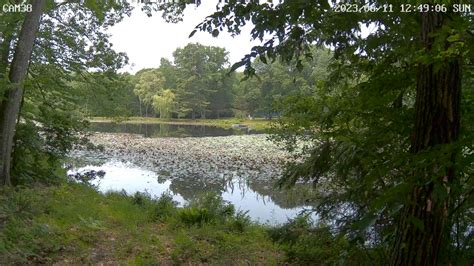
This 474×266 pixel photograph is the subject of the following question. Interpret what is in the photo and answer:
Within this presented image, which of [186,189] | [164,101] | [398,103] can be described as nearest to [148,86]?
[164,101]

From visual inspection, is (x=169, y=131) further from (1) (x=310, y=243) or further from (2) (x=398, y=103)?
(2) (x=398, y=103)

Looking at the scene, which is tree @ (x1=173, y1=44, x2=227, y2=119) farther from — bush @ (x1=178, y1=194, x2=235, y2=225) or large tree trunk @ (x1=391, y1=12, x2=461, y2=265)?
large tree trunk @ (x1=391, y1=12, x2=461, y2=265)

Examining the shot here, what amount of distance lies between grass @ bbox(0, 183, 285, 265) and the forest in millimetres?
33

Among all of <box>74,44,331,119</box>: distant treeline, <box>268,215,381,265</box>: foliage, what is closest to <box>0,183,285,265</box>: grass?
<box>268,215,381,265</box>: foliage

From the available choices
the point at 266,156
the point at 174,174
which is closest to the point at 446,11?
the point at 174,174

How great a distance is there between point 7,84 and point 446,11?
5.90 metres

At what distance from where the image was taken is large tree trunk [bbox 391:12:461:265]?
2.16 m

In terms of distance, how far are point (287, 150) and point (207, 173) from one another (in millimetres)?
8703

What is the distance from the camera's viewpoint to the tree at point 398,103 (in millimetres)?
1874

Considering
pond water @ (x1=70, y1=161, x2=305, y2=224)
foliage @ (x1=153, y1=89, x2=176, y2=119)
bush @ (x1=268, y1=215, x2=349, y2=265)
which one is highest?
foliage @ (x1=153, y1=89, x2=176, y2=119)

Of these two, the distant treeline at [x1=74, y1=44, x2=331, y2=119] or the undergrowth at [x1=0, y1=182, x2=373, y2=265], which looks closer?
the undergrowth at [x1=0, y1=182, x2=373, y2=265]

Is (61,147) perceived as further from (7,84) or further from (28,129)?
(7,84)

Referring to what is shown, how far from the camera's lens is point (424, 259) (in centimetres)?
224

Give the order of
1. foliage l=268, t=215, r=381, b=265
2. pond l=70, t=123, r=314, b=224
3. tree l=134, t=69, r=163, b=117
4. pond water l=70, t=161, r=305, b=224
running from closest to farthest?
1. foliage l=268, t=215, r=381, b=265
2. pond water l=70, t=161, r=305, b=224
3. pond l=70, t=123, r=314, b=224
4. tree l=134, t=69, r=163, b=117
